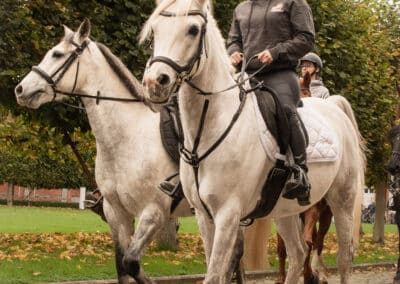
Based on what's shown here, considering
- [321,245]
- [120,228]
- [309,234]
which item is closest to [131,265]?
[120,228]

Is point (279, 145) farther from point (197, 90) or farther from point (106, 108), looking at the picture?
point (106, 108)

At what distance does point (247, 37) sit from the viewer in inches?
311

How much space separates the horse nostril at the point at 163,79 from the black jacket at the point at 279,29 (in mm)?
1856

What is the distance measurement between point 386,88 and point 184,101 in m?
18.4

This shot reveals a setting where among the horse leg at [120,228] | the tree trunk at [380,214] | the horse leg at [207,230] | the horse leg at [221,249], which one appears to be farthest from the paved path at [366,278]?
the tree trunk at [380,214]

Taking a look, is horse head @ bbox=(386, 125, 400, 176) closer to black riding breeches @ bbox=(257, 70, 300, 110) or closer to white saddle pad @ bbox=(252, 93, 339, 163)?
white saddle pad @ bbox=(252, 93, 339, 163)

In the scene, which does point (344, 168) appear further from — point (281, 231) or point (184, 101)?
point (184, 101)

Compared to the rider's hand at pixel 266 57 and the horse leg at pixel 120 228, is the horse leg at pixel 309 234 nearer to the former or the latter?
the horse leg at pixel 120 228

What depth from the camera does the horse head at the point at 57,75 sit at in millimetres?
9273

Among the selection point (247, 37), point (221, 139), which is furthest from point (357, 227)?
→ point (221, 139)

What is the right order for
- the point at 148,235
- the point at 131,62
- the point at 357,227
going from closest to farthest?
the point at 148,235
the point at 357,227
the point at 131,62

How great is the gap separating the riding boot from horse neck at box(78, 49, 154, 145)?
287 centimetres

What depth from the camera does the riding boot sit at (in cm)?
722

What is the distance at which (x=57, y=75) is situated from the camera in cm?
946
